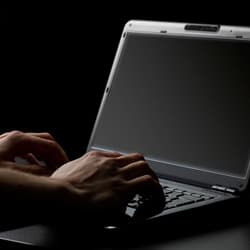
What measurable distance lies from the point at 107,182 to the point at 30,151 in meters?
0.20

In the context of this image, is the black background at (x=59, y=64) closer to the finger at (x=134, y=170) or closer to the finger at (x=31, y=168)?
the finger at (x=31, y=168)

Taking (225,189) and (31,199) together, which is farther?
(225,189)

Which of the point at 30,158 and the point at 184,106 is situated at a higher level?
the point at 184,106

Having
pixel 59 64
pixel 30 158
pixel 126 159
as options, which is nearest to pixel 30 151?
pixel 30 158

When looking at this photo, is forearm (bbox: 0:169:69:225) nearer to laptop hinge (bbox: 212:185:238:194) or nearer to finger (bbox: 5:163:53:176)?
finger (bbox: 5:163:53:176)

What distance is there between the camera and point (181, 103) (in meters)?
1.24

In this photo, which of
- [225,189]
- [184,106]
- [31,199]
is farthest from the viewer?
[184,106]

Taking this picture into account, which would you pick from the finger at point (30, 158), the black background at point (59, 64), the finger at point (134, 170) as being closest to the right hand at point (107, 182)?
the finger at point (134, 170)

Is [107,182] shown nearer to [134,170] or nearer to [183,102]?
[134,170]

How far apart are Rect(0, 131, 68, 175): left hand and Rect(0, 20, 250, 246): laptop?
18cm

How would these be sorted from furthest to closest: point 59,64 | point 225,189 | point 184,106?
point 59,64
point 184,106
point 225,189

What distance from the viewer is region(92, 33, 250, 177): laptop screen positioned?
1162 mm

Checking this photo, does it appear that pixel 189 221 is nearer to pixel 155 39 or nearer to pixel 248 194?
pixel 248 194

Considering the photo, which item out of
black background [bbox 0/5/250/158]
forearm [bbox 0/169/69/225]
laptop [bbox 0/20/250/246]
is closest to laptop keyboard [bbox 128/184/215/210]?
laptop [bbox 0/20/250/246]
